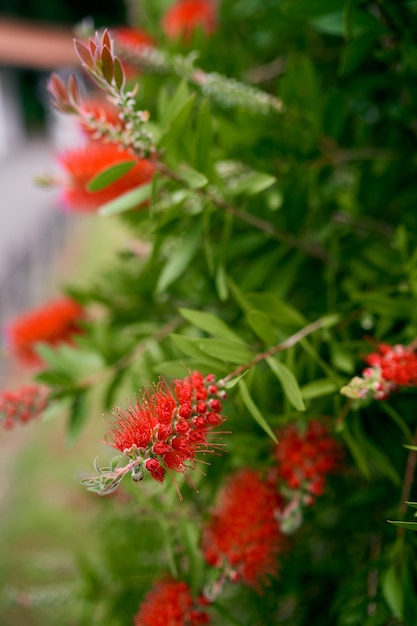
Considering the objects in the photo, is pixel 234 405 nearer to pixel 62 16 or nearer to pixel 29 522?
pixel 29 522

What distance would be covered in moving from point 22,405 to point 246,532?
283 mm


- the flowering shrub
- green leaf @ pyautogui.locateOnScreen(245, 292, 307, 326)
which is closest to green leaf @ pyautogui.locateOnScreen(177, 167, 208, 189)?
the flowering shrub

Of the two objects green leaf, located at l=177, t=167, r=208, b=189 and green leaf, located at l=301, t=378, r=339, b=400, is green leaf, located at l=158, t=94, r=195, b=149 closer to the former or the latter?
green leaf, located at l=177, t=167, r=208, b=189

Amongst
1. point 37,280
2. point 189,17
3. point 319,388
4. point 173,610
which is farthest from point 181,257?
point 37,280

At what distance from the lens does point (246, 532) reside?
0.60 meters

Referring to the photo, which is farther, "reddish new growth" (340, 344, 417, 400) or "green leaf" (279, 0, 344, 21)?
"green leaf" (279, 0, 344, 21)

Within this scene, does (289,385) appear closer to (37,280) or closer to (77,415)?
(77,415)

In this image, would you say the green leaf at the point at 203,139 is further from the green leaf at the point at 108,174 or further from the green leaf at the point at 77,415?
the green leaf at the point at 77,415

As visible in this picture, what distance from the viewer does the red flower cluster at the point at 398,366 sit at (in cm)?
48

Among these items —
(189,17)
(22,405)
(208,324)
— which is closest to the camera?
(208,324)

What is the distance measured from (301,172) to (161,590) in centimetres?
49

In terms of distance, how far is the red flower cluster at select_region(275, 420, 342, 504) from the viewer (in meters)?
0.60

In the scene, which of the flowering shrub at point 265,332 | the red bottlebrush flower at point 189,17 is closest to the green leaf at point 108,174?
the flowering shrub at point 265,332

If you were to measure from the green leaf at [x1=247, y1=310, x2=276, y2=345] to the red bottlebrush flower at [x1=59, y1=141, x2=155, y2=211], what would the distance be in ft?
0.87
